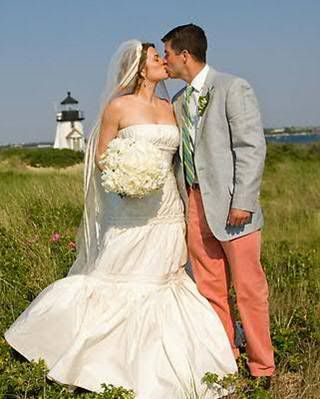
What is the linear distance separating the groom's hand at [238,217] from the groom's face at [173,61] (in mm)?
997

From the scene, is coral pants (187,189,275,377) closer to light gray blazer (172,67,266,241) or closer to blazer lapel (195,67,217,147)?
light gray blazer (172,67,266,241)

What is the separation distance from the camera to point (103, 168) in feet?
16.2

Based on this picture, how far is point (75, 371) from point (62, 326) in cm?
34

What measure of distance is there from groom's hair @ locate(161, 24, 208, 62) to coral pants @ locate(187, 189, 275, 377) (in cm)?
94

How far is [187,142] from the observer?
486cm

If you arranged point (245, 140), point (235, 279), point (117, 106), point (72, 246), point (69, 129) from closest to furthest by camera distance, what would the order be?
point (245, 140) < point (235, 279) < point (117, 106) < point (72, 246) < point (69, 129)

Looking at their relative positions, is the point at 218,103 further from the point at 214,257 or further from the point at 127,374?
the point at 127,374

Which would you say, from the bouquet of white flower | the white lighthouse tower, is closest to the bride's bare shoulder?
the bouquet of white flower

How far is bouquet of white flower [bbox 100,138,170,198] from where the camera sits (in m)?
4.62

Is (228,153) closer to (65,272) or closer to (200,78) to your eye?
(200,78)

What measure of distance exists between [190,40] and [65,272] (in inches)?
125

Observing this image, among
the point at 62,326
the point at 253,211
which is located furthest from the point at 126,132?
the point at 62,326

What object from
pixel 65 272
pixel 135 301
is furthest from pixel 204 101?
pixel 65 272

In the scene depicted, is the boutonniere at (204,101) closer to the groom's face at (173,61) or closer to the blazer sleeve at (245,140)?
the blazer sleeve at (245,140)
